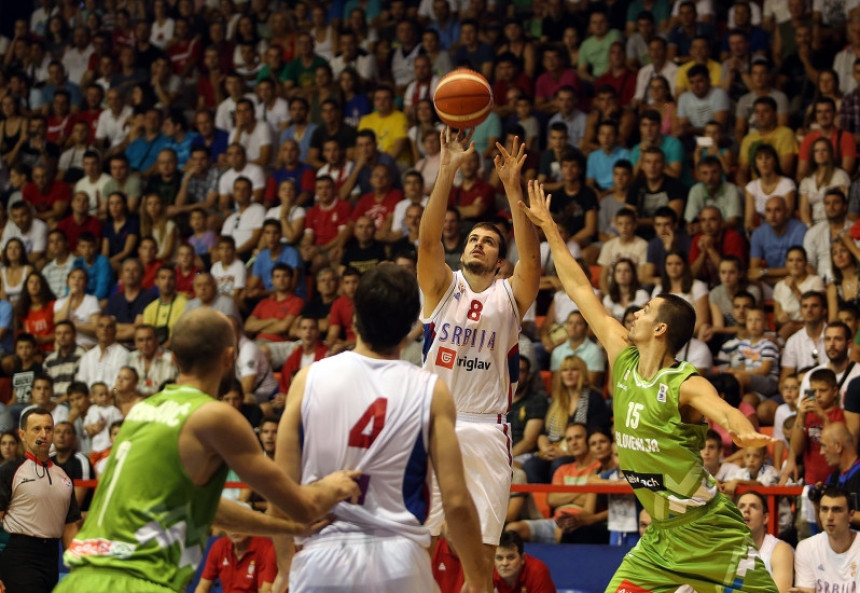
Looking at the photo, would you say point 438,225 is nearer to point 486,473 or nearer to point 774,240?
point 486,473

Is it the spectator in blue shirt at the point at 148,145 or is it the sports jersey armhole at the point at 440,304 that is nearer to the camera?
the sports jersey armhole at the point at 440,304

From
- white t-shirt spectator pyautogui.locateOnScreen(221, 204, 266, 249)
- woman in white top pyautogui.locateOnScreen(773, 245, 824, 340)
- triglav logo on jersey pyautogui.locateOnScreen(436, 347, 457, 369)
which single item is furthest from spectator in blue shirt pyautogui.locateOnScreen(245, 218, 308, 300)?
triglav logo on jersey pyautogui.locateOnScreen(436, 347, 457, 369)

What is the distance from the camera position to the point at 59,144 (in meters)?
18.8

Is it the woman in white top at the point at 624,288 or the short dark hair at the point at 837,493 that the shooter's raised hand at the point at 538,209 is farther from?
the woman in white top at the point at 624,288

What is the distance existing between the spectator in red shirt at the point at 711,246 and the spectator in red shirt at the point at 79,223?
8.48m

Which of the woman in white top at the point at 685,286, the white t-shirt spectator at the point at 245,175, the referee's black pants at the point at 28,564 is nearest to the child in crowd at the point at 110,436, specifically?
the referee's black pants at the point at 28,564

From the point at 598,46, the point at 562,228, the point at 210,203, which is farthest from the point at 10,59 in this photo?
the point at 562,228

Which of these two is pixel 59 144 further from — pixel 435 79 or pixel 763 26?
pixel 763 26

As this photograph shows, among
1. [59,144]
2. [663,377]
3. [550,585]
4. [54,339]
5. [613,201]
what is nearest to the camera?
[663,377]

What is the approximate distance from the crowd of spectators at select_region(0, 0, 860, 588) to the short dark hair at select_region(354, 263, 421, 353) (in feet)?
17.2

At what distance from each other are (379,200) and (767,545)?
7698 mm

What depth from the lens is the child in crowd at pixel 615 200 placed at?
13773 mm

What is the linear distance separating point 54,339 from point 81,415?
2.11m

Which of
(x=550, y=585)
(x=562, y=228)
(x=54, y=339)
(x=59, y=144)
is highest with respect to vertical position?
(x=59, y=144)
